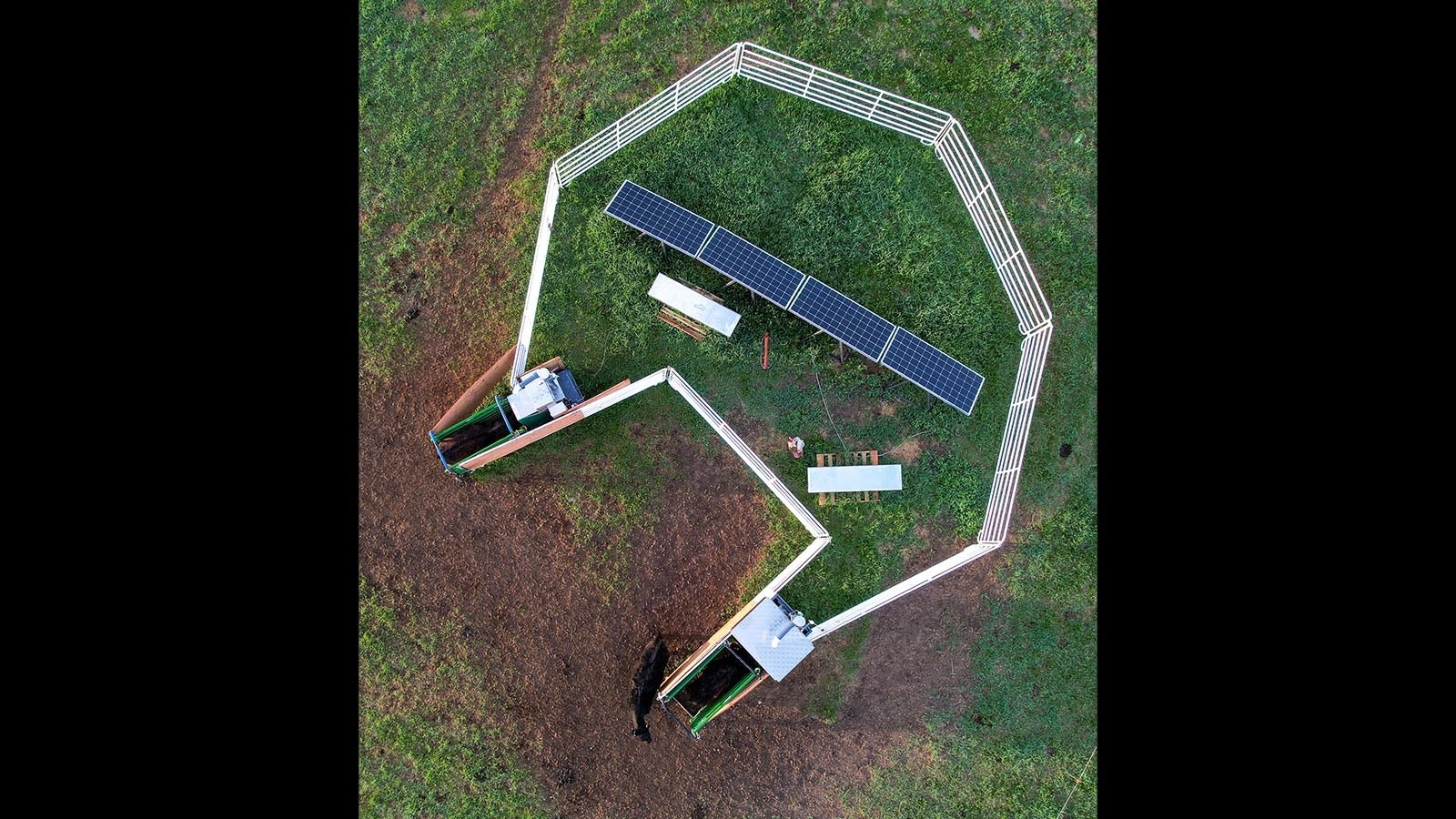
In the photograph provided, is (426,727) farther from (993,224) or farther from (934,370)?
(993,224)

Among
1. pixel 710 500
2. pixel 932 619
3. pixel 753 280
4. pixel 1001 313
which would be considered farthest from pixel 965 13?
pixel 932 619

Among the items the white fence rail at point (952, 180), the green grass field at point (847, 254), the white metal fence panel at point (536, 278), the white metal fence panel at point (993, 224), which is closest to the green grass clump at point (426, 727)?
the green grass field at point (847, 254)

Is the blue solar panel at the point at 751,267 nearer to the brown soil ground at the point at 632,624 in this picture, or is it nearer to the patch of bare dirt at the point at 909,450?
the brown soil ground at the point at 632,624

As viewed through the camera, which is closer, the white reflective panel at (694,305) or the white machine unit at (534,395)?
the white machine unit at (534,395)

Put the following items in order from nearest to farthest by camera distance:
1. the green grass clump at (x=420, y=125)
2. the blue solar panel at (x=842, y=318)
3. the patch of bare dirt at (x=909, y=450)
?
the blue solar panel at (x=842, y=318)
the patch of bare dirt at (x=909, y=450)
the green grass clump at (x=420, y=125)

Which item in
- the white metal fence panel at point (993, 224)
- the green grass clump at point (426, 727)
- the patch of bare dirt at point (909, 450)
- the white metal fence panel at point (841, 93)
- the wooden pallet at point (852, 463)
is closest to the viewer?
the white metal fence panel at point (993, 224)

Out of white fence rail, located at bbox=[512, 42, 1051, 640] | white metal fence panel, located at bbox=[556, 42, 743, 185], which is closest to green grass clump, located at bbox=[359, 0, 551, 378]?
white metal fence panel, located at bbox=[556, 42, 743, 185]

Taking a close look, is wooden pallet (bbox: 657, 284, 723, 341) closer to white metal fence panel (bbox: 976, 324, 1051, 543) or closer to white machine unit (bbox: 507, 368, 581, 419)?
white machine unit (bbox: 507, 368, 581, 419)

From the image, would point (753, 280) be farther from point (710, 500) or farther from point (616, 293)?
point (710, 500)
